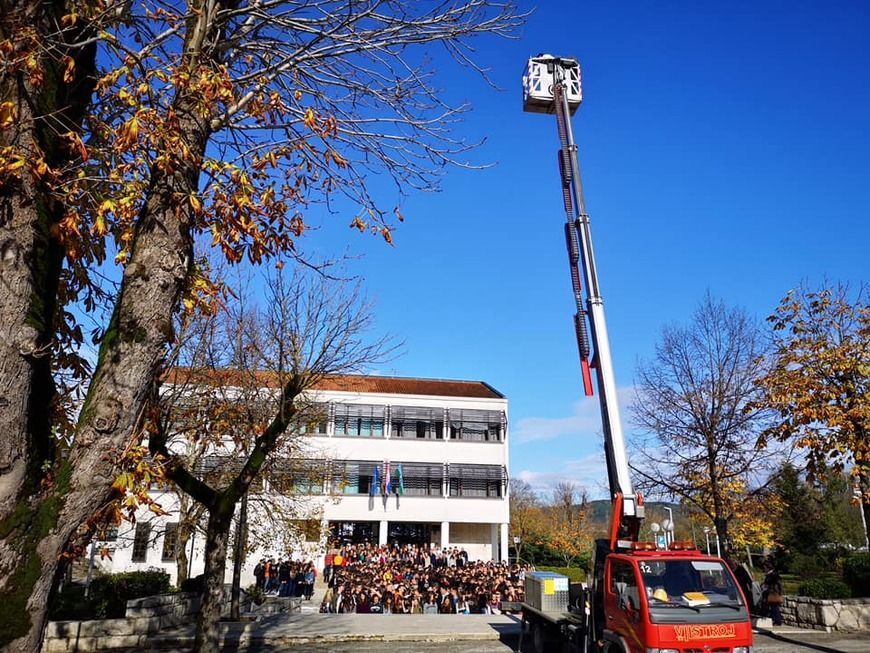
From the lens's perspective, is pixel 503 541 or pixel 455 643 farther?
pixel 503 541

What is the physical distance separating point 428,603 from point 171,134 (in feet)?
70.4

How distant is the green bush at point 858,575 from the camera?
18.7 metres

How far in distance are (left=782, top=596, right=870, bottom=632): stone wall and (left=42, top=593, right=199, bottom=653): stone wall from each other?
1641 cm

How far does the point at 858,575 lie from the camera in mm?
18969

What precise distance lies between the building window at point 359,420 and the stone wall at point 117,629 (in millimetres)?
24211

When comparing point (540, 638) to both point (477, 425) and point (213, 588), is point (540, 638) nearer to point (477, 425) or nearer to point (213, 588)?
point (213, 588)

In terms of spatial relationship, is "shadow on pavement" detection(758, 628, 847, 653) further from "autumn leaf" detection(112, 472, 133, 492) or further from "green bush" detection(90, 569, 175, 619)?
"green bush" detection(90, 569, 175, 619)

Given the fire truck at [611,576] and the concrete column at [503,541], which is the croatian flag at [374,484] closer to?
the concrete column at [503,541]

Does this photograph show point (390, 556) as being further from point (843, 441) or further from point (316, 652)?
point (843, 441)

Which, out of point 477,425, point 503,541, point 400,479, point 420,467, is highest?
point 477,425

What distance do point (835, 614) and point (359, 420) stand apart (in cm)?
2868

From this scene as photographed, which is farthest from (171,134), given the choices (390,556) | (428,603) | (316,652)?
(390,556)

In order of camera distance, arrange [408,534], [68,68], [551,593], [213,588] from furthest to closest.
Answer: [408,534] → [551,593] → [213,588] → [68,68]

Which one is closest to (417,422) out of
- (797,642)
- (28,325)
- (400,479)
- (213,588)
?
(400,479)
